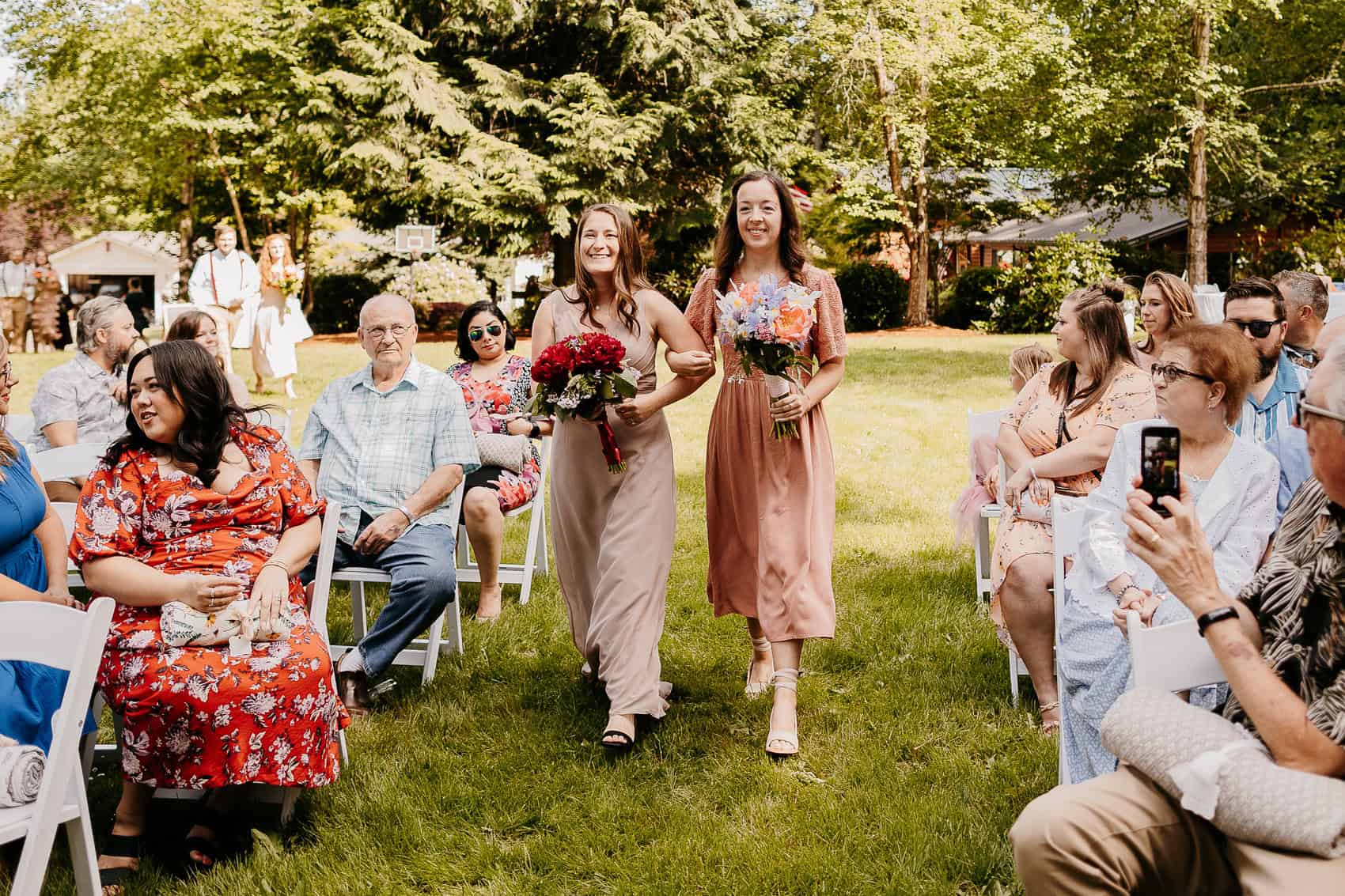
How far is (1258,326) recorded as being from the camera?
4766mm

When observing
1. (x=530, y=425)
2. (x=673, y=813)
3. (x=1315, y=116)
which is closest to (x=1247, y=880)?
(x=673, y=813)

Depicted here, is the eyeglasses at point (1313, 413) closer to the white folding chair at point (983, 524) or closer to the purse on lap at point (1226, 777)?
the purse on lap at point (1226, 777)

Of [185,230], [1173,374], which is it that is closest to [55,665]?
[1173,374]

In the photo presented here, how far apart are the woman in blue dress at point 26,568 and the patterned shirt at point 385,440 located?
1.46 metres

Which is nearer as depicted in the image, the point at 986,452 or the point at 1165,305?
the point at 1165,305

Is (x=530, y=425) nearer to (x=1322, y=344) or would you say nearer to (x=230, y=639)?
(x=230, y=639)

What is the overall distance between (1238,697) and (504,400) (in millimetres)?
5266

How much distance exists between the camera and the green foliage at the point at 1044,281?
24750 millimetres

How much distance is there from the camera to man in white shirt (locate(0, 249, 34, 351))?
24.7 metres

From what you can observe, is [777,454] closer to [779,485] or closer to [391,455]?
[779,485]

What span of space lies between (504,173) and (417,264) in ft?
17.7

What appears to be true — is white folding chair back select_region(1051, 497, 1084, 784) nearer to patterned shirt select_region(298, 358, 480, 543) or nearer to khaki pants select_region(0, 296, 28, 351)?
patterned shirt select_region(298, 358, 480, 543)

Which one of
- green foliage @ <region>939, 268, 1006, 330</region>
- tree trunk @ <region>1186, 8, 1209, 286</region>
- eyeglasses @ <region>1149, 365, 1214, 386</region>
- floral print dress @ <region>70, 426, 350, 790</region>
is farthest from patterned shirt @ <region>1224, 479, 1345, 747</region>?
green foliage @ <region>939, 268, 1006, 330</region>

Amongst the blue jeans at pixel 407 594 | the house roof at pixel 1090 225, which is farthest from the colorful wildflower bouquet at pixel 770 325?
the house roof at pixel 1090 225
